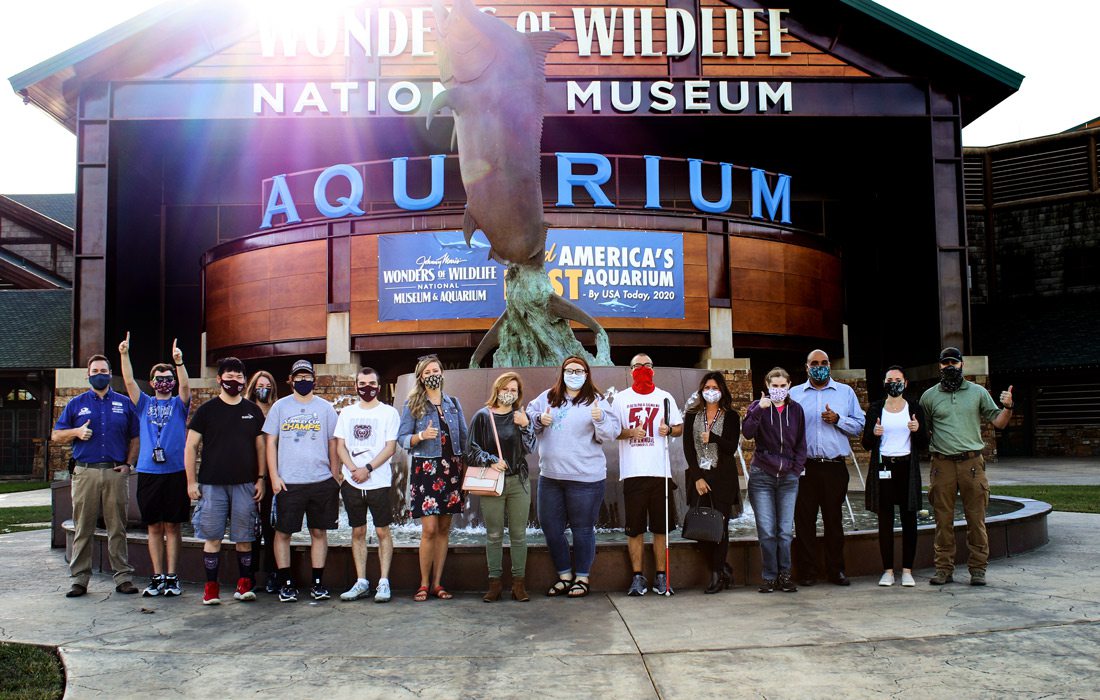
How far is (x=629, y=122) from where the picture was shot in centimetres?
2400

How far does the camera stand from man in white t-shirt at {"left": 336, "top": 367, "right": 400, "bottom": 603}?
6.48 metres

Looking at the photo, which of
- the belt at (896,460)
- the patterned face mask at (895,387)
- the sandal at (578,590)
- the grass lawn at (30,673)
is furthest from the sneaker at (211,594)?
the patterned face mask at (895,387)

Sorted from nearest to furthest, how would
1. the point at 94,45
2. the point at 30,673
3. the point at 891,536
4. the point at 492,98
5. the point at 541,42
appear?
the point at 30,673 < the point at 891,536 < the point at 492,98 < the point at 541,42 < the point at 94,45

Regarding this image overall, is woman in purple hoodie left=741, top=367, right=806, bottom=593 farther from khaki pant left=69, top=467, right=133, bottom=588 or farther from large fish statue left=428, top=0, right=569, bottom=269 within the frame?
khaki pant left=69, top=467, right=133, bottom=588

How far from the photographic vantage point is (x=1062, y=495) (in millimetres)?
14375

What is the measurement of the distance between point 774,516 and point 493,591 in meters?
2.27

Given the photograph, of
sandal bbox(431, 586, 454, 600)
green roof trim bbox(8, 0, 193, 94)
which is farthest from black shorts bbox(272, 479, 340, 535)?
green roof trim bbox(8, 0, 193, 94)

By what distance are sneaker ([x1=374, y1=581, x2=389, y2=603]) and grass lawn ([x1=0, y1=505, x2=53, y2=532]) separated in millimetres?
7989

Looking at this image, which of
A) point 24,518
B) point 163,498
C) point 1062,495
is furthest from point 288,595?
point 1062,495

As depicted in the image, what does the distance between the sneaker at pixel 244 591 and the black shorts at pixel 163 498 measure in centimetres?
71

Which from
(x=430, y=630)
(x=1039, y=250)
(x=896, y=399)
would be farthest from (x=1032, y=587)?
(x=1039, y=250)

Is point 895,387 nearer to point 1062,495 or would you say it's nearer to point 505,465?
point 505,465

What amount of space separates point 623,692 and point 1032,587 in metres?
4.07

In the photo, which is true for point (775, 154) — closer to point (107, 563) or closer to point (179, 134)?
point (179, 134)
